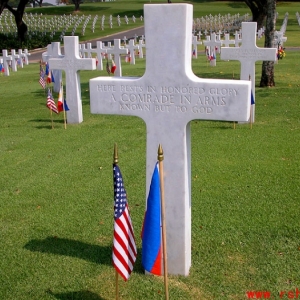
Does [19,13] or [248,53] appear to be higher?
[19,13]

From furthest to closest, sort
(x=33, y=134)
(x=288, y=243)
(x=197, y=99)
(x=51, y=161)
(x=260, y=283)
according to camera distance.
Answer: (x=33, y=134) < (x=51, y=161) < (x=288, y=243) < (x=260, y=283) < (x=197, y=99)

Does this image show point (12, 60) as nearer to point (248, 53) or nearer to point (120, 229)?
point (248, 53)

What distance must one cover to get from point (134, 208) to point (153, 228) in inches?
88.3

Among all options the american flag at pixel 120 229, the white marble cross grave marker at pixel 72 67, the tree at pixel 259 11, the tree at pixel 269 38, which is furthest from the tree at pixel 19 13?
the american flag at pixel 120 229

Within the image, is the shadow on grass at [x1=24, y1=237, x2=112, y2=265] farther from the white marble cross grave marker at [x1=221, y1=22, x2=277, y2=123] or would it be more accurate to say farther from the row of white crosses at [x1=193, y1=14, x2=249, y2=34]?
the row of white crosses at [x1=193, y1=14, x2=249, y2=34]

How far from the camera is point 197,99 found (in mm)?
4113

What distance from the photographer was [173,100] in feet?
13.7

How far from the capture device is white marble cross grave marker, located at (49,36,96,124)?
11133 millimetres

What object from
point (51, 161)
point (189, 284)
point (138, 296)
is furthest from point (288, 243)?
point (51, 161)

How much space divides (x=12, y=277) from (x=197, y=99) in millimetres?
2563

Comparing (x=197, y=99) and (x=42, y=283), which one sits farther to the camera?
(x=42, y=283)

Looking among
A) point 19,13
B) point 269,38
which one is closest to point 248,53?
point 269,38

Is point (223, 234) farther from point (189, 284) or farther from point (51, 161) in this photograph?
point (51, 161)

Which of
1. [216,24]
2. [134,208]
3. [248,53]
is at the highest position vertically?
[248,53]
